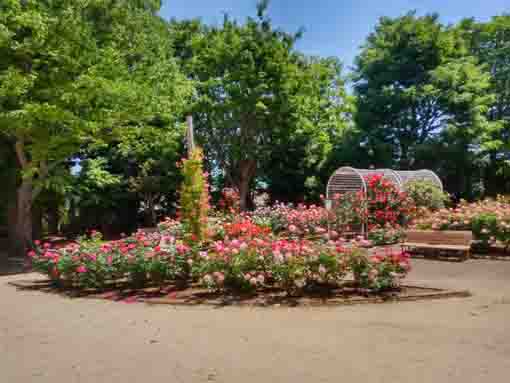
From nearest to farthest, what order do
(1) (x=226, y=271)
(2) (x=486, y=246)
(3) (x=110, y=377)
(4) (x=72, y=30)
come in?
1. (3) (x=110, y=377)
2. (1) (x=226, y=271)
3. (2) (x=486, y=246)
4. (4) (x=72, y=30)

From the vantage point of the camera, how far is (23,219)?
13.6 meters

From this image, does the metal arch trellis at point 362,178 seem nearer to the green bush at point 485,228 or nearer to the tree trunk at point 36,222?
the green bush at point 485,228

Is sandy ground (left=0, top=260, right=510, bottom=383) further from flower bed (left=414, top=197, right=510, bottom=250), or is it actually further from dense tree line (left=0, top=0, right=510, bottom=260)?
dense tree line (left=0, top=0, right=510, bottom=260)

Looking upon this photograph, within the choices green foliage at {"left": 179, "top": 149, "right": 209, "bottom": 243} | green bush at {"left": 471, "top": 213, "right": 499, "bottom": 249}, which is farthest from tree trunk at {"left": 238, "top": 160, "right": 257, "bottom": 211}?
green bush at {"left": 471, "top": 213, "right": 499, "bottom": 249}

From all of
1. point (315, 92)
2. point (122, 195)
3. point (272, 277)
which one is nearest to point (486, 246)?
point (272, 277)

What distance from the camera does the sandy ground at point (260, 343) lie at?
3.38m

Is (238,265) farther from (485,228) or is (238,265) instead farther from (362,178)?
(362,178)

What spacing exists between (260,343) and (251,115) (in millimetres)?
16852

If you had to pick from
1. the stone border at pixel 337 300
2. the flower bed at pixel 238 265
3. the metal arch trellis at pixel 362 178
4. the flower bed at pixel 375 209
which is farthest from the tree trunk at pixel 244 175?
the stone border at pixel 337 300

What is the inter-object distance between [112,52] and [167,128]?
516cm

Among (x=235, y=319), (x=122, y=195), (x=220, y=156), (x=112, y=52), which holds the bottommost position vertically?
(x=235, y=319)

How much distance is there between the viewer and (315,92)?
2150 cm

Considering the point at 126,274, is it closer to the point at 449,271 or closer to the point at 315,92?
the point at 449,271

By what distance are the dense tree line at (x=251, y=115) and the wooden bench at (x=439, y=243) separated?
857cm
